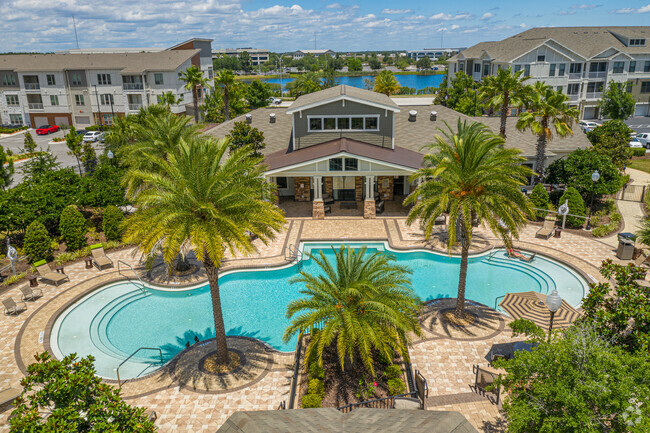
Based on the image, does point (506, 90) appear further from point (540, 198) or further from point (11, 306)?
point (11, 306)

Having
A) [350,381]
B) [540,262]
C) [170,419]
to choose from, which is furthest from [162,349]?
[540,262]

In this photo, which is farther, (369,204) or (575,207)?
(369,204)

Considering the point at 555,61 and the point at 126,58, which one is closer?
the point at 555,61

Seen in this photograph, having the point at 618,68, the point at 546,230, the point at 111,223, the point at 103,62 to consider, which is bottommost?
the point at 546,230

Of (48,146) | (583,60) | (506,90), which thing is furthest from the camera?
(583,60)

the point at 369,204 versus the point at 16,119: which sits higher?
the point at 16,119

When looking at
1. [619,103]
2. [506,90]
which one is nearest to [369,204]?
[506,90]

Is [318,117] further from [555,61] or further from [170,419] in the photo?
[555,61]

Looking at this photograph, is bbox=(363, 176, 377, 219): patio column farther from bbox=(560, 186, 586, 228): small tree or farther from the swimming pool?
bbox=(560, 186, 586, 228): small tree
